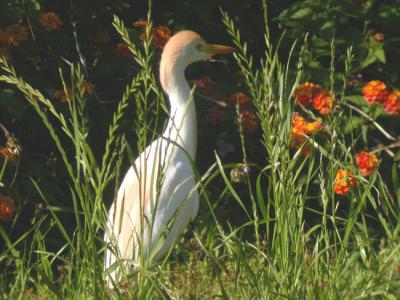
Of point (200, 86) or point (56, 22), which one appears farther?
point (200, 86)

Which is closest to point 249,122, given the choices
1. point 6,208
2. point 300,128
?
point 6,208

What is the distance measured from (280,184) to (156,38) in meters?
2.74

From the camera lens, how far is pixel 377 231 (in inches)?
212

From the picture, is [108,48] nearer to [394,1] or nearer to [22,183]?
[22,183]

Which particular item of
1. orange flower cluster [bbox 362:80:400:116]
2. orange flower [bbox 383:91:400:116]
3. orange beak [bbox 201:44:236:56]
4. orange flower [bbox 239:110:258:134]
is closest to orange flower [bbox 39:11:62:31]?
orange beak [bbox 201:44:236:56]

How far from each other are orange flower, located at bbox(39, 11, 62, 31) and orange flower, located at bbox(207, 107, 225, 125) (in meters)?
0.84

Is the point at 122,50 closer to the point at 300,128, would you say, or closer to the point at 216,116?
the point at 216,116

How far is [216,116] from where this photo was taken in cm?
518

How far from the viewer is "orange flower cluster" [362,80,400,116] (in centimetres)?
494

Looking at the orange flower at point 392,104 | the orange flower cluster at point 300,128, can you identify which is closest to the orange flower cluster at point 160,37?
the orange flower at point 392,104

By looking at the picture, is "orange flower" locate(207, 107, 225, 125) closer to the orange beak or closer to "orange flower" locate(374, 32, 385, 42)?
the orange beak

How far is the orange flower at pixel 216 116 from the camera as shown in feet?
17.0

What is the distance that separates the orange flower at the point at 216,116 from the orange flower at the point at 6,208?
117 centimetres

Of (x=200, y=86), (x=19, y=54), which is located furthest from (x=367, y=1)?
(x=19, y=54)
